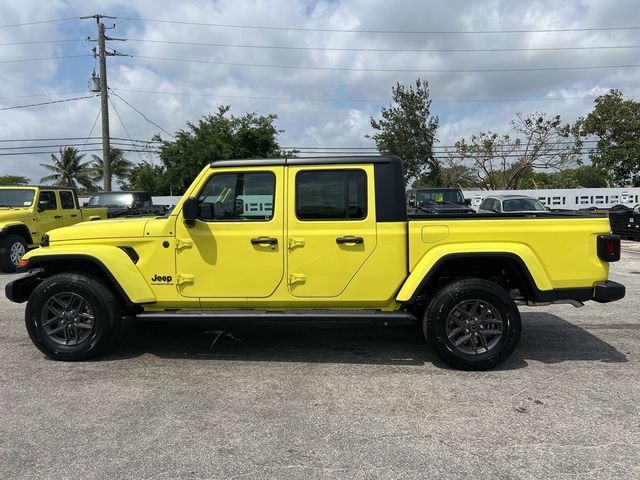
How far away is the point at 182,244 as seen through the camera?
4.80 meters

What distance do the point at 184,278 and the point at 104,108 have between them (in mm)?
24102

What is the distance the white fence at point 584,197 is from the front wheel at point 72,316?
983 inches

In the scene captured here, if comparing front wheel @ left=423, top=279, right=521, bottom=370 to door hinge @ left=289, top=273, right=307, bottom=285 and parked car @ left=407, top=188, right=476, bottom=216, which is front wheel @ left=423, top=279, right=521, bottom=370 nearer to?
door hinge @ left=289, top=273, right=307, bottom=285

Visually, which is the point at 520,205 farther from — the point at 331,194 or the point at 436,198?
the point at 331,194

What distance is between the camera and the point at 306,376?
458cm

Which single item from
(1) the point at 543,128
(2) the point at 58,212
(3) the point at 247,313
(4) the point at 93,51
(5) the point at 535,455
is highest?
(4) the point at 93,51

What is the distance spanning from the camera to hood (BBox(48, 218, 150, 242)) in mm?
4883

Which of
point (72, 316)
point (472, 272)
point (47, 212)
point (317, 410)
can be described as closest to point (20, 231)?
point (47, 212)

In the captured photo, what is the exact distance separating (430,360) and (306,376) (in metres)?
1.27

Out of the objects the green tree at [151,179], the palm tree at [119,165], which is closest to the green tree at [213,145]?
the green tree at [151,179]

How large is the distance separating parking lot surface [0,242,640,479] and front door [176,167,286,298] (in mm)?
799

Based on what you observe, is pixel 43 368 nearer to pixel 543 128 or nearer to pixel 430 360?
pixel 430 360

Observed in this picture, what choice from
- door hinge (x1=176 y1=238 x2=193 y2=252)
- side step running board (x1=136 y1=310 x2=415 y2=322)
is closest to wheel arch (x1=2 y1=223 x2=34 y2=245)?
side step running board (x1=136 y1=310 x2=415 y2=322)

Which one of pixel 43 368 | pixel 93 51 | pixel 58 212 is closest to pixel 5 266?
pixel 58 212
